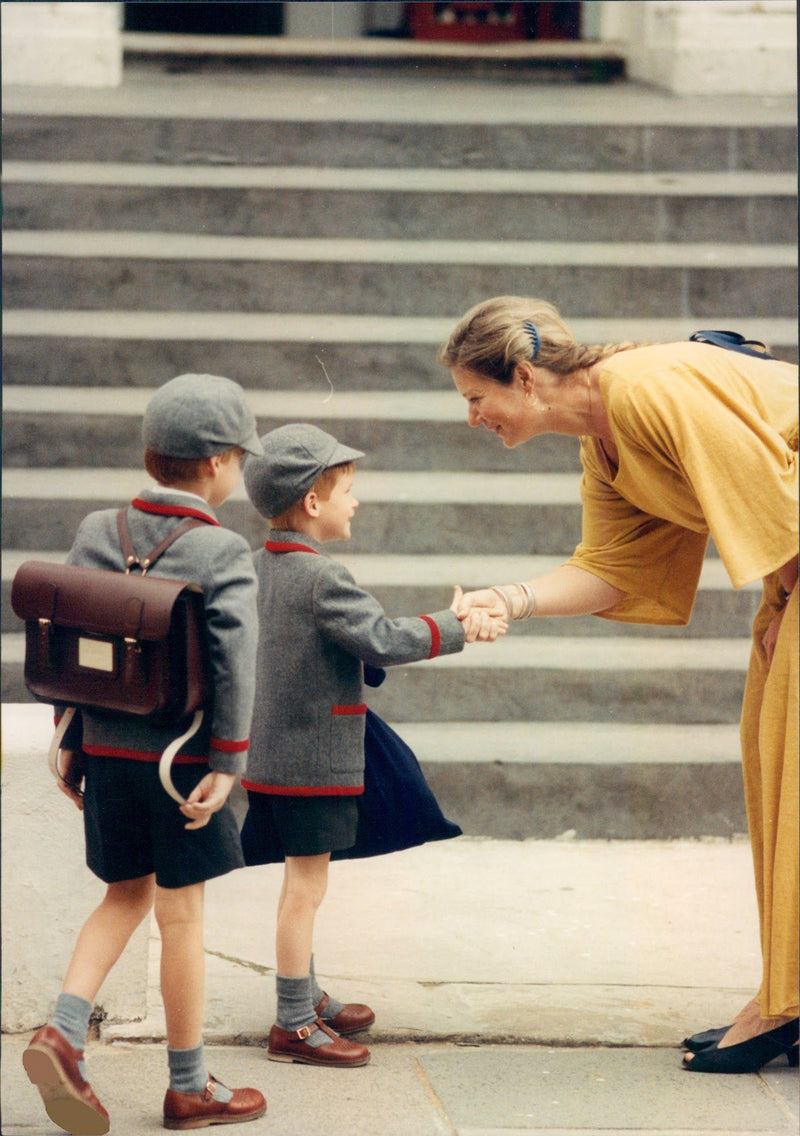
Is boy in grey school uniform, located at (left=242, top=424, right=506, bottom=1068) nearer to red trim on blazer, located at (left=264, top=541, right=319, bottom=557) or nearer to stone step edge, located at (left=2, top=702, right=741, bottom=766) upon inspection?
red trim on blazer, located at (left=264, top=541, right=319, bottom=557)

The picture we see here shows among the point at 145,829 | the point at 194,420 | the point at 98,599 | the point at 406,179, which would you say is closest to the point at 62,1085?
the point at 145,829

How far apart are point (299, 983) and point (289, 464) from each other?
1022 mm

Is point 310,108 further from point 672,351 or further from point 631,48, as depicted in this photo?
point 672,351

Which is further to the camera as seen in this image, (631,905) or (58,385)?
(58,385)

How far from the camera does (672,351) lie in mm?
2811

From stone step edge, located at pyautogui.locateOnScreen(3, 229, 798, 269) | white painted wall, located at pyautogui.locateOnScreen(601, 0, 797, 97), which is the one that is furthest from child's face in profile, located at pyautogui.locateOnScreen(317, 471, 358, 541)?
white painted wall, located at pyautogui.locateOnScreen(601, 0, 797, 97)

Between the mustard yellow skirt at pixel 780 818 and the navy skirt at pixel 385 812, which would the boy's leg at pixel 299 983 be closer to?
the navy skirt at pixel 385 812

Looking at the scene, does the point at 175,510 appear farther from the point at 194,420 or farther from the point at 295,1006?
the point at 295,1006

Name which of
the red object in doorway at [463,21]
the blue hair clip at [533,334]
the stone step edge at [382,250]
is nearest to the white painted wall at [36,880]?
the blue hair clip at [533,334]

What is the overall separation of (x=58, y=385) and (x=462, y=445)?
56.7 inches

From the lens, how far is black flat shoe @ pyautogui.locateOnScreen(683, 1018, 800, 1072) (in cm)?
298

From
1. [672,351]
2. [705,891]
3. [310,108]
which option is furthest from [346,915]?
[310,108]

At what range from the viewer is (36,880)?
2.96 meters

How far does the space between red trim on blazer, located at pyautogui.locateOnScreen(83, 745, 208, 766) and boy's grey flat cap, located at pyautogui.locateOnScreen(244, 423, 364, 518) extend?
60 centimetres
